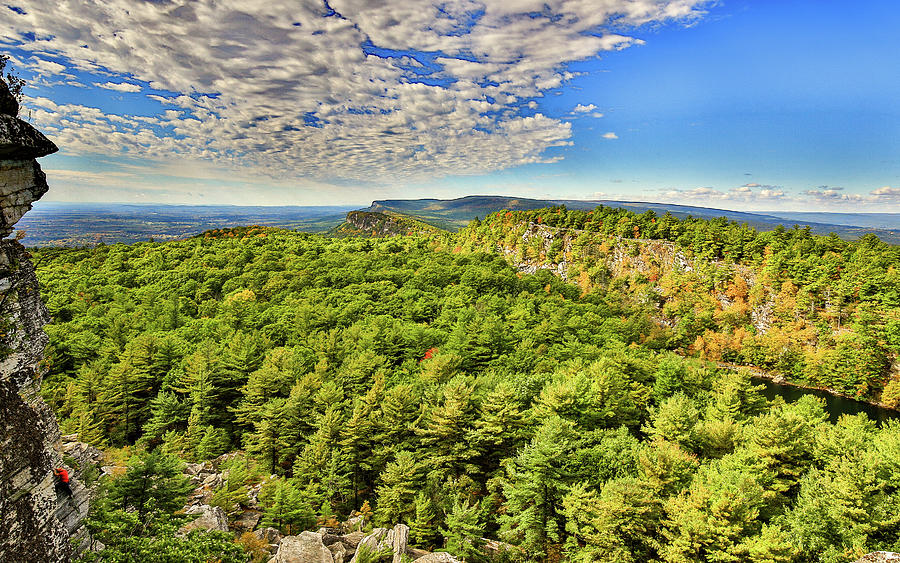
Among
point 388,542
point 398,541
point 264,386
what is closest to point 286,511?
point 388,542

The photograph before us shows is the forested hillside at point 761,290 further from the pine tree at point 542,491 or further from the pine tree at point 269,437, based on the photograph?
the pine tree at point 269,437

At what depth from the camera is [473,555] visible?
20438mm

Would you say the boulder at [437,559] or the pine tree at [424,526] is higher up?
the boulder at [437,559]

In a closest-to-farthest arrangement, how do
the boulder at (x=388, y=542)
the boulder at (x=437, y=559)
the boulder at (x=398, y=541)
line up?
the boulder at (x=437, y=559), the boulder at (x=388, y=542), the boulder at (x=398, y=541)

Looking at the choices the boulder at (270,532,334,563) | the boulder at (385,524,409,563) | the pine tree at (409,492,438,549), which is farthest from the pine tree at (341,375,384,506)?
the boulder at (270,532,334,563)

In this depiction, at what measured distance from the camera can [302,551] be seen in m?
16.2

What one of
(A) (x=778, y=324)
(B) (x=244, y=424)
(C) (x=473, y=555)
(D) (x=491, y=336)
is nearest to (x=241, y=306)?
(B) (x=244, y=424)

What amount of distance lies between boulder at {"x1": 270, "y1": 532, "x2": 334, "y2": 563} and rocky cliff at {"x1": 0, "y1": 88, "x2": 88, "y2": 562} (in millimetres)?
6773

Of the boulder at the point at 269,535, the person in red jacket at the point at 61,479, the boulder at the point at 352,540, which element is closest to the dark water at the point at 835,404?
the boulder at the point at 352,540

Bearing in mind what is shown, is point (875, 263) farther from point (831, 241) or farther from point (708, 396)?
point (708, 396)

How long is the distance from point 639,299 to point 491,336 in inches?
2554

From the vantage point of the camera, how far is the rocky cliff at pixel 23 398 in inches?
420

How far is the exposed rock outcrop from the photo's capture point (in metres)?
10.6

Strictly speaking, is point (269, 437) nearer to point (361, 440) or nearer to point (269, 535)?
point (361, 440)
